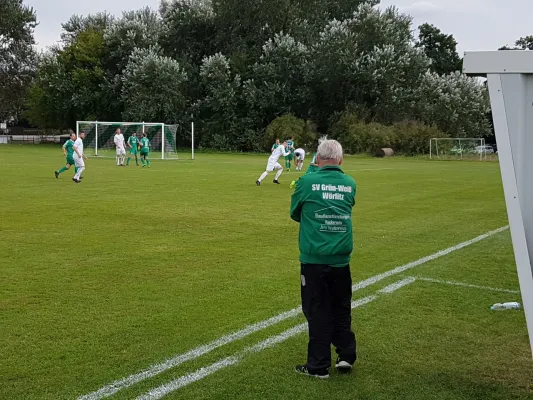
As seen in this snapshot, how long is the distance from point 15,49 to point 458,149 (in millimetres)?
51807

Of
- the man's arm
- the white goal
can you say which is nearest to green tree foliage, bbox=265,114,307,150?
the white goal

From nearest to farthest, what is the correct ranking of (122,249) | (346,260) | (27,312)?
(346,260) < (27,312) < (122,249)

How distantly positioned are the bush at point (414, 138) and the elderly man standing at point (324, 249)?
158 feet

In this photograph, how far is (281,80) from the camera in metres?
56.3

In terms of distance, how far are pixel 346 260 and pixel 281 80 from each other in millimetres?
52867

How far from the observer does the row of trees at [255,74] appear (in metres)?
54.2

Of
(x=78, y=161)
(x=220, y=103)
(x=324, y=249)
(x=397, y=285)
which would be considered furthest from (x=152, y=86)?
(x=324, y=249)

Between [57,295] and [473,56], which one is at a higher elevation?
[473,56]

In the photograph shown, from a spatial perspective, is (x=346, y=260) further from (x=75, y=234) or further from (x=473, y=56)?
(x=75, y=234)

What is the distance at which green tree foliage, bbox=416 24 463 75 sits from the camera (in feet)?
282

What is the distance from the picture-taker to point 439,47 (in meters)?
89.2

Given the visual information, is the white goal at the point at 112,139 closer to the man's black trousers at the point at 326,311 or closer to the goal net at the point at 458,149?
the goal net at the point at 458,149

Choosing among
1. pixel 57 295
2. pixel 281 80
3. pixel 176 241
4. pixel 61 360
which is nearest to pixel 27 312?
pixel 57 295

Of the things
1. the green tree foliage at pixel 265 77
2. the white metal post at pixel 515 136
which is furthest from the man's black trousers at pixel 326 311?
the green tree foliage at pixel 265 77
